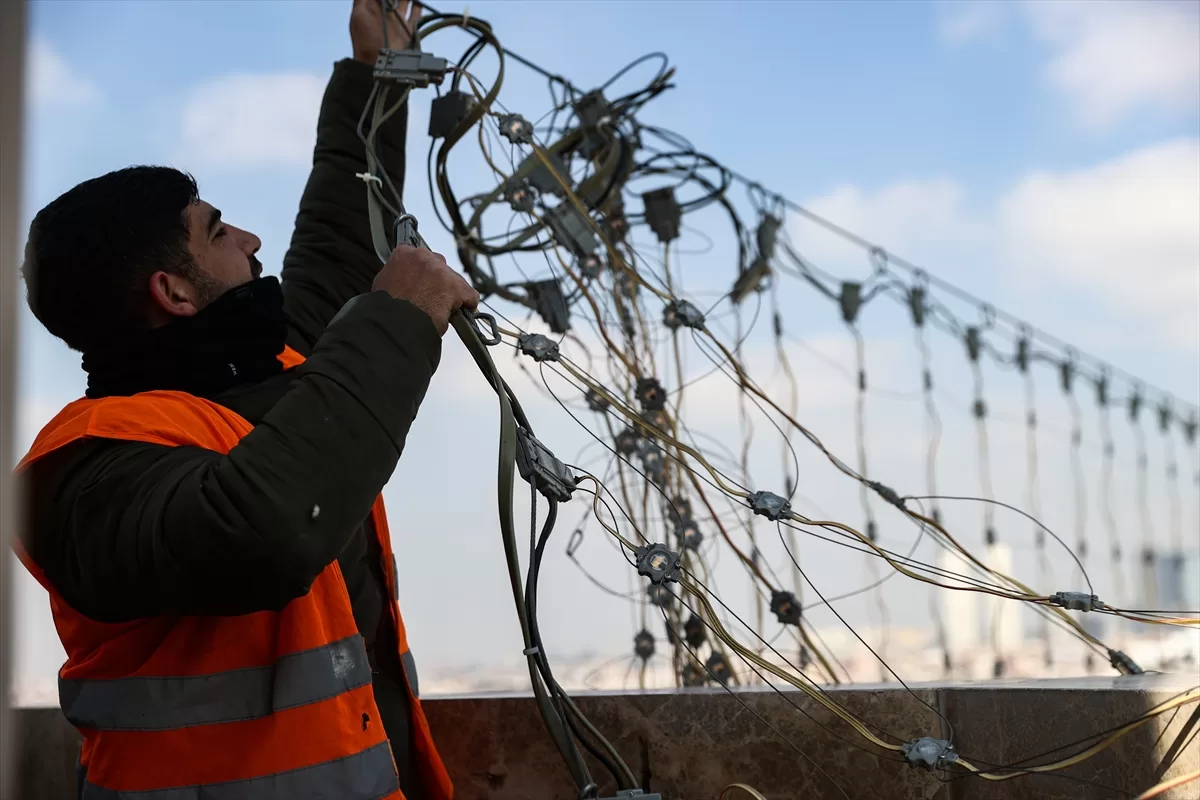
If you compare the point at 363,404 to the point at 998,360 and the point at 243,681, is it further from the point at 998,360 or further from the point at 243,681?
the point at 998,360

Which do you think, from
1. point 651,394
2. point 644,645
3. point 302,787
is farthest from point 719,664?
point 302,787

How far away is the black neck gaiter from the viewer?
3.73ft

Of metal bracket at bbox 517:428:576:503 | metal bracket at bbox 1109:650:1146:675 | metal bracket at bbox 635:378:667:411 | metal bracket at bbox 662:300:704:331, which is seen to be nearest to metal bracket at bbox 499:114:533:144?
metal bracket at bbox 662:300:704:331

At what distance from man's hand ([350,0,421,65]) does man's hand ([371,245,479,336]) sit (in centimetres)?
73

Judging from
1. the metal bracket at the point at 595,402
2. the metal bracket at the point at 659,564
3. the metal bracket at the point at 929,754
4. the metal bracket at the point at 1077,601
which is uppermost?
the metal bracket at the point at 595,402

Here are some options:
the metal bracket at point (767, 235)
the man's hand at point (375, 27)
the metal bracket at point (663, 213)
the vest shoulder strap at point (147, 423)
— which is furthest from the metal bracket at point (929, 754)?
the metal bracket at point (767, 235)

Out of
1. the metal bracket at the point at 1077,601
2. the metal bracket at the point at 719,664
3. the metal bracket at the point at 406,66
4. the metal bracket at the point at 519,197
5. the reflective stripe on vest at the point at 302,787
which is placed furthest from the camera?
the metal bracket at the point at 719,664

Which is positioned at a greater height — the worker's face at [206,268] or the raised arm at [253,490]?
the worker's face at [206,268]

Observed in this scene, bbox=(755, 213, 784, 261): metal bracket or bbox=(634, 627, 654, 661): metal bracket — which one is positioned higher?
bbox=(755, 213, 784, 261): metal bracket

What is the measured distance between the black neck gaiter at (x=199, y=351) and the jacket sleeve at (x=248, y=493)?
0.51ft

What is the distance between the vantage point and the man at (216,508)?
879mm

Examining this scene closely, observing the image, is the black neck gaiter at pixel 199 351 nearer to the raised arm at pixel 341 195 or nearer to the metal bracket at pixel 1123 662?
the raised arm at pixel 341 195

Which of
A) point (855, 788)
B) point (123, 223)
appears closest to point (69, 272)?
point (123, 223)

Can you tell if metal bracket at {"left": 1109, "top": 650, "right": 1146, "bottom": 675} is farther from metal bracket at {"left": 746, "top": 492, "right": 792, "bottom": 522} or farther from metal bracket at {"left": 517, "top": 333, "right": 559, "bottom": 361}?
metal bracket at {"left": 517, "top": 333, "right": 559, "bottom": 361}
